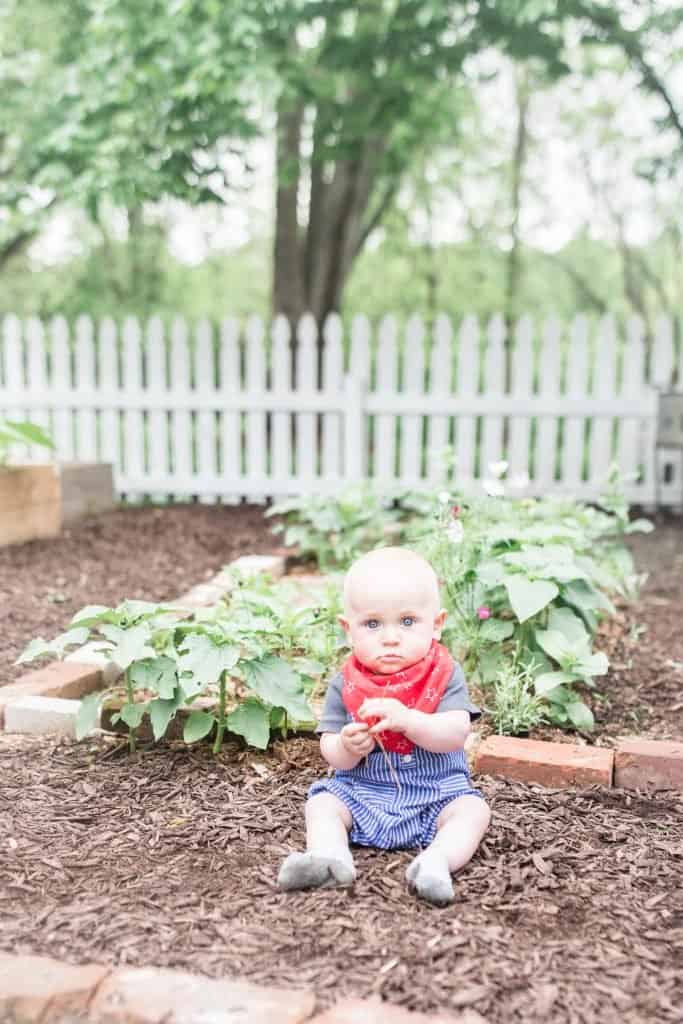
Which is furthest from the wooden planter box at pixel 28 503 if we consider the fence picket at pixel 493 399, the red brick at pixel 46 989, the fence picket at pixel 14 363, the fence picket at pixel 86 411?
the red brick at pixel 46 989

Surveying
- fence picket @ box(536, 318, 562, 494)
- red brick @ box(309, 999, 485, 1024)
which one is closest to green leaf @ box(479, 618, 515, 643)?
red brick @ box(309, 999, 485, 1024)

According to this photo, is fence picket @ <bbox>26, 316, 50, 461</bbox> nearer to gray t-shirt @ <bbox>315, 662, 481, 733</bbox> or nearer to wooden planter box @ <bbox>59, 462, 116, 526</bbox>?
wooden planter box @ <bbox>59, 462, 116, 526</bbox>

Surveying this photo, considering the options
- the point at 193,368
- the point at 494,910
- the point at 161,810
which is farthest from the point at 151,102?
the point at 494,910

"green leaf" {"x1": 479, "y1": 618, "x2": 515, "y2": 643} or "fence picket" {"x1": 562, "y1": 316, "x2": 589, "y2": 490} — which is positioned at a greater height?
"fence picket" {"x1": 562, "y1": 316, "x2": 589, "y2": 490}

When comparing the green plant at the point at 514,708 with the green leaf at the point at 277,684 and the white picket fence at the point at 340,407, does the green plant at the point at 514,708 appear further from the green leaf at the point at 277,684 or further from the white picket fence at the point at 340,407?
the white picket fence at the point at 340,407

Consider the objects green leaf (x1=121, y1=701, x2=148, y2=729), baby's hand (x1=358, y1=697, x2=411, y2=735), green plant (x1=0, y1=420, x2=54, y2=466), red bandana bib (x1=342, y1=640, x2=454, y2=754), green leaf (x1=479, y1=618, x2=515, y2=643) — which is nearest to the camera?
→ baby's hand (x1=358, y1=697, x2=411, y2=735)

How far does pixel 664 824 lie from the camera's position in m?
2.23

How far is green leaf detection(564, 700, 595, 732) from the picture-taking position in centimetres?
275

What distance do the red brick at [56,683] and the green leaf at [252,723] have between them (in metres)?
0.76

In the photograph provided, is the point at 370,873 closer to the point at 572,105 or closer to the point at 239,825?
the point at 239,825

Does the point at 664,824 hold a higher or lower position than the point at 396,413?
lower

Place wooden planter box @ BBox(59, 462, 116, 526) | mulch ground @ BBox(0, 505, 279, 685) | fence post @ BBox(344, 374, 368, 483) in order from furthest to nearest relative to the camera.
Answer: fence post @ BBox(344, 374, 368, 483) < wooden planter box @ BBox(59, 462, 116, 526) < mulch ground @ BBox(0, 505, 279, 685)

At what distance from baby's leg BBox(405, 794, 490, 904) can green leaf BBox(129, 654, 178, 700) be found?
0.82m

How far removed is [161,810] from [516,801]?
0.88 meters
